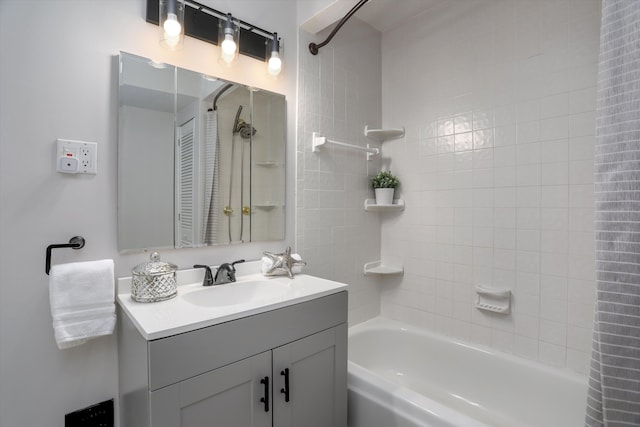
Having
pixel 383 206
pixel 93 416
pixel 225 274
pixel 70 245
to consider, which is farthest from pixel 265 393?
pixel 383 206

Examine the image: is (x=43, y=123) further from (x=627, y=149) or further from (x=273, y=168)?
(x=627, y=149)

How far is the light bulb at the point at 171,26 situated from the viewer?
51.1 inches

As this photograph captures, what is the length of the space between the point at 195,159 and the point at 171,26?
0.55 meters

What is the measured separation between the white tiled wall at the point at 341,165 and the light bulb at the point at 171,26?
725mm

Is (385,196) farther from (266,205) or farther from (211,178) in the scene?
(211,178)

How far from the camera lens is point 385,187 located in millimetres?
2178

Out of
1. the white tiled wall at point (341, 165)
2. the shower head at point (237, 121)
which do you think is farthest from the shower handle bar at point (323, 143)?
the shower head at point (237, 121)

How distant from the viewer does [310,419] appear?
1.25 meters

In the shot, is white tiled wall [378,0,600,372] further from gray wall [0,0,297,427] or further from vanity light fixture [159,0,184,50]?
gray wall [0,0,297,427]

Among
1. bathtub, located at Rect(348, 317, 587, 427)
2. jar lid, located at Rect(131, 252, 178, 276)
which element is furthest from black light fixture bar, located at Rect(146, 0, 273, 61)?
bathtub, located at Rect(348, 317, 587, 427)

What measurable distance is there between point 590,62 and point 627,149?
98cm

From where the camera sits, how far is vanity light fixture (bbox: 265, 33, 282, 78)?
166 cm

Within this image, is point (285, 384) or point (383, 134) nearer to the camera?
point (285, 384)

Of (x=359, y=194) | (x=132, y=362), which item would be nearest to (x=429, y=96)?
(x=359, y=194)
